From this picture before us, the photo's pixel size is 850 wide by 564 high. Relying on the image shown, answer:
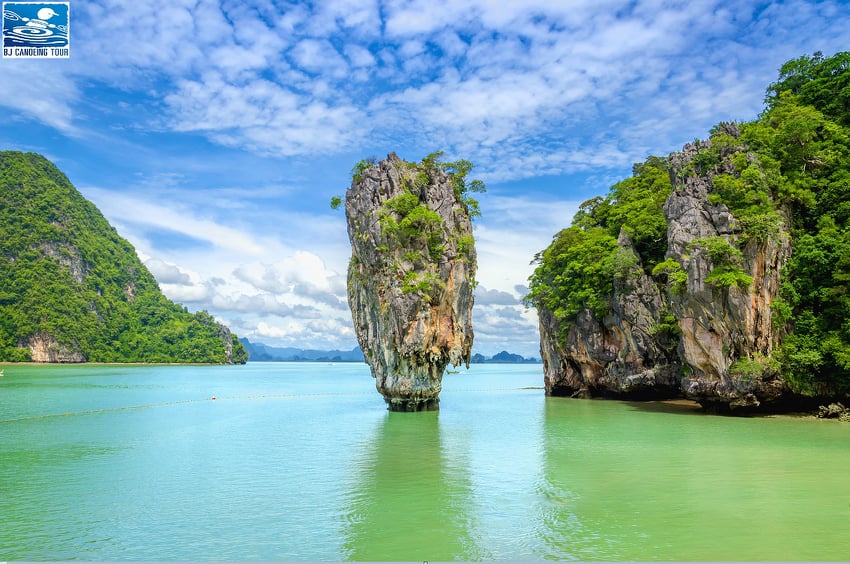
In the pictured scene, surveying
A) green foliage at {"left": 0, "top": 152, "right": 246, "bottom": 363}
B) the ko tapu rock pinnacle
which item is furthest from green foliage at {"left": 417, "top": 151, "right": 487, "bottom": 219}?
green foliage at {"left": 0, "top": 152, "right": 246, "bottom": 363}

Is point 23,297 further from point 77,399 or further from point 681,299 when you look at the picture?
point 681,299

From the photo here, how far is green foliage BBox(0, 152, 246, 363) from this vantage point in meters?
105

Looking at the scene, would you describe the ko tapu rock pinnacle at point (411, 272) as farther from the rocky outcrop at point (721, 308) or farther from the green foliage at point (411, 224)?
the rocky outcrop at point (721, 308)

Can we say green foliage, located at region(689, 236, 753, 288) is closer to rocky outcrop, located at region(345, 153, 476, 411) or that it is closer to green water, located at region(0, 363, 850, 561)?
green water, located at region(0, 363, 850, 561)

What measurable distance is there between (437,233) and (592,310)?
12.7 m

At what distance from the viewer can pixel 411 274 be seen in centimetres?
2989

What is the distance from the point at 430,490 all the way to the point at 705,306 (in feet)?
59.2

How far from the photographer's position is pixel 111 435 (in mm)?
24141

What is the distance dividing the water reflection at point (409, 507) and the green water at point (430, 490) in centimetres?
6

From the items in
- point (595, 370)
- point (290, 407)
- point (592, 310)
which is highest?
point (592, 310)

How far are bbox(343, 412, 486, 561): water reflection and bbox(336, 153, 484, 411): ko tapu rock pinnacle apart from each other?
9.70 metres

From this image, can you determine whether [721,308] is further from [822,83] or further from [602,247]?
[822,83]

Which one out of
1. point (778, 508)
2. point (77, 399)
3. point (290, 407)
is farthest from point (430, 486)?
point (77, 399)

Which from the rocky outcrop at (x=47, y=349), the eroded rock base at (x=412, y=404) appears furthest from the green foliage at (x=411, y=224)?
the rocky outcrop at (x=47, y=349)
